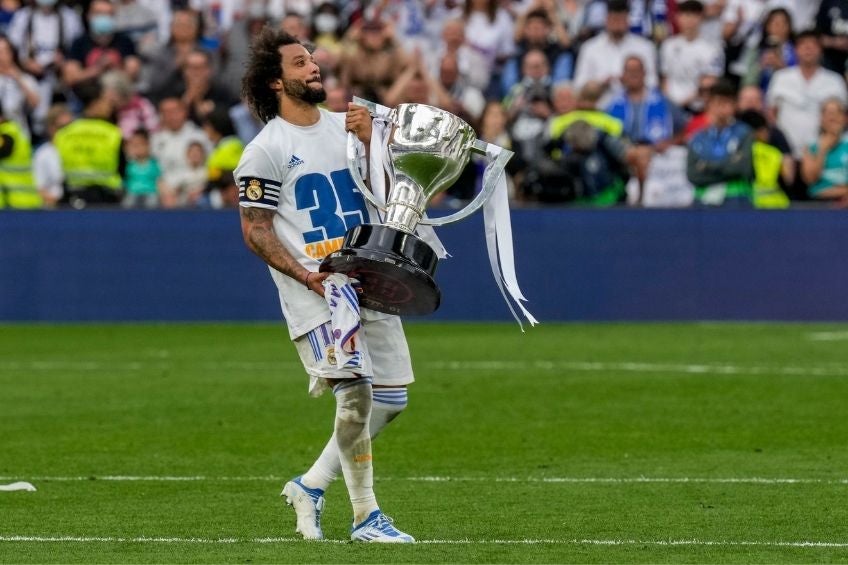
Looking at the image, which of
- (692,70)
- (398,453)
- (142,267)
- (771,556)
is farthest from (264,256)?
(692,70)

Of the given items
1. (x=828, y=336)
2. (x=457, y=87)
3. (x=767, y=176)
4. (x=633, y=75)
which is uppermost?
(x=633, y=75)

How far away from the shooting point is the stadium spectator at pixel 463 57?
21953 millimetres

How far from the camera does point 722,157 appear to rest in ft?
64.3

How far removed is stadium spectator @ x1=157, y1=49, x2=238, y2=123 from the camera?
22141 mm

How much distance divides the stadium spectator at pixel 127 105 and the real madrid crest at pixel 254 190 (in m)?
14.7

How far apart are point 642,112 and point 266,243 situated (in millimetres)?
13491

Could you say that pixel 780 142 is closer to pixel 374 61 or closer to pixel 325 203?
pixel 374 61

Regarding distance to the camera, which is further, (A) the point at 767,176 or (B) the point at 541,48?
(B) the point at 541,48

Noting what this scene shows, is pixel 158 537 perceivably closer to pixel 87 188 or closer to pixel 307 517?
pixel 307 517

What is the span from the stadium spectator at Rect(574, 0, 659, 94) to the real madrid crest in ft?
46.7

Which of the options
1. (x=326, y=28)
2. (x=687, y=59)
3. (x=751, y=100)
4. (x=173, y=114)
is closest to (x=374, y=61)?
(x=326, y=28)

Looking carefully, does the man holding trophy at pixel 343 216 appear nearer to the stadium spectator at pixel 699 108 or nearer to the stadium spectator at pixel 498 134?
the stadium spectator at pixel 498 134

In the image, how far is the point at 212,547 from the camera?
7.41m

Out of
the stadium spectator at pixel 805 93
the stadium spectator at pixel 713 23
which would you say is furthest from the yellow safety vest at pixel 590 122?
the stadium spectator at pixel 713 23
